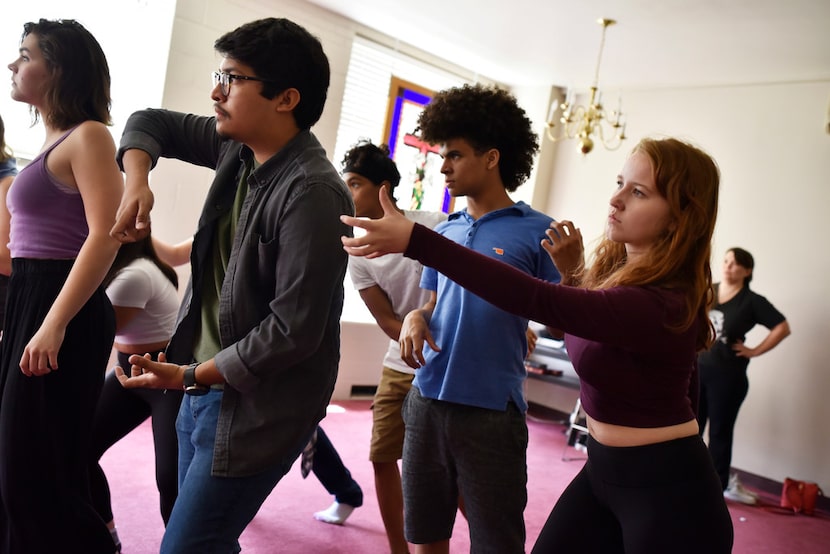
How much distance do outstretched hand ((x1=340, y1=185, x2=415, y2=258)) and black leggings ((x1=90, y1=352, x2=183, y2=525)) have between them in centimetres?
111

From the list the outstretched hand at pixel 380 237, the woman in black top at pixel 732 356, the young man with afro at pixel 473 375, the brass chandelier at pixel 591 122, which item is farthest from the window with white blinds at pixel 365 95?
the outstretched hand at pixel 380 237

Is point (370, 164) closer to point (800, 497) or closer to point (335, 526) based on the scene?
point (335, 526)

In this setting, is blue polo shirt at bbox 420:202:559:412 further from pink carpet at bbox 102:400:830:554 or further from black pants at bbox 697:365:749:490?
black pants at bbox 697:365:749:490

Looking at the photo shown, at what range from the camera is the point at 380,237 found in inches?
48.8

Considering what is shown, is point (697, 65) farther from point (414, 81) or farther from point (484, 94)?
point (484, 94)

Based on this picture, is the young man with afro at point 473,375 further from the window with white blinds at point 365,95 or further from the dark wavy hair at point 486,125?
the window with white blinds at point 365,95

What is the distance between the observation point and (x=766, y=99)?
5656 millimetres

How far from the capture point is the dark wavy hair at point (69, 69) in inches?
71.6

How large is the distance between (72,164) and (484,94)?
112 cm

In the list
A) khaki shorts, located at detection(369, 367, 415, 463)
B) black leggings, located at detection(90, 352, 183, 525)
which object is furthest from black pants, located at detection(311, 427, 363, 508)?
black leggings, located at detection(90, 352, 183, 525)

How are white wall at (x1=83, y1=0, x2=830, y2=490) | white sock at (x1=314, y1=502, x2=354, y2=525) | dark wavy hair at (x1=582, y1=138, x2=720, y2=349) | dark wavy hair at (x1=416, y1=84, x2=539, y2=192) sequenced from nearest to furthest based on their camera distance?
1. dark wavy hair at (x1=582, y1=138, x2=720, y2=349)
2. dark wavy hair at (x1=416, y1=84, x2=539, y2=192)
3. white sock at (x1=314, y1=502, x2=354, y2=525)
4. white wall at (x1=83, y1=0, x2=830, y2=490)

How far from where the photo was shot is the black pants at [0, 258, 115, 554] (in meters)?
1.76

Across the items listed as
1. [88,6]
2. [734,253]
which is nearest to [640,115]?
[734,253]

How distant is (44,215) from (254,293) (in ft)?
2.47
